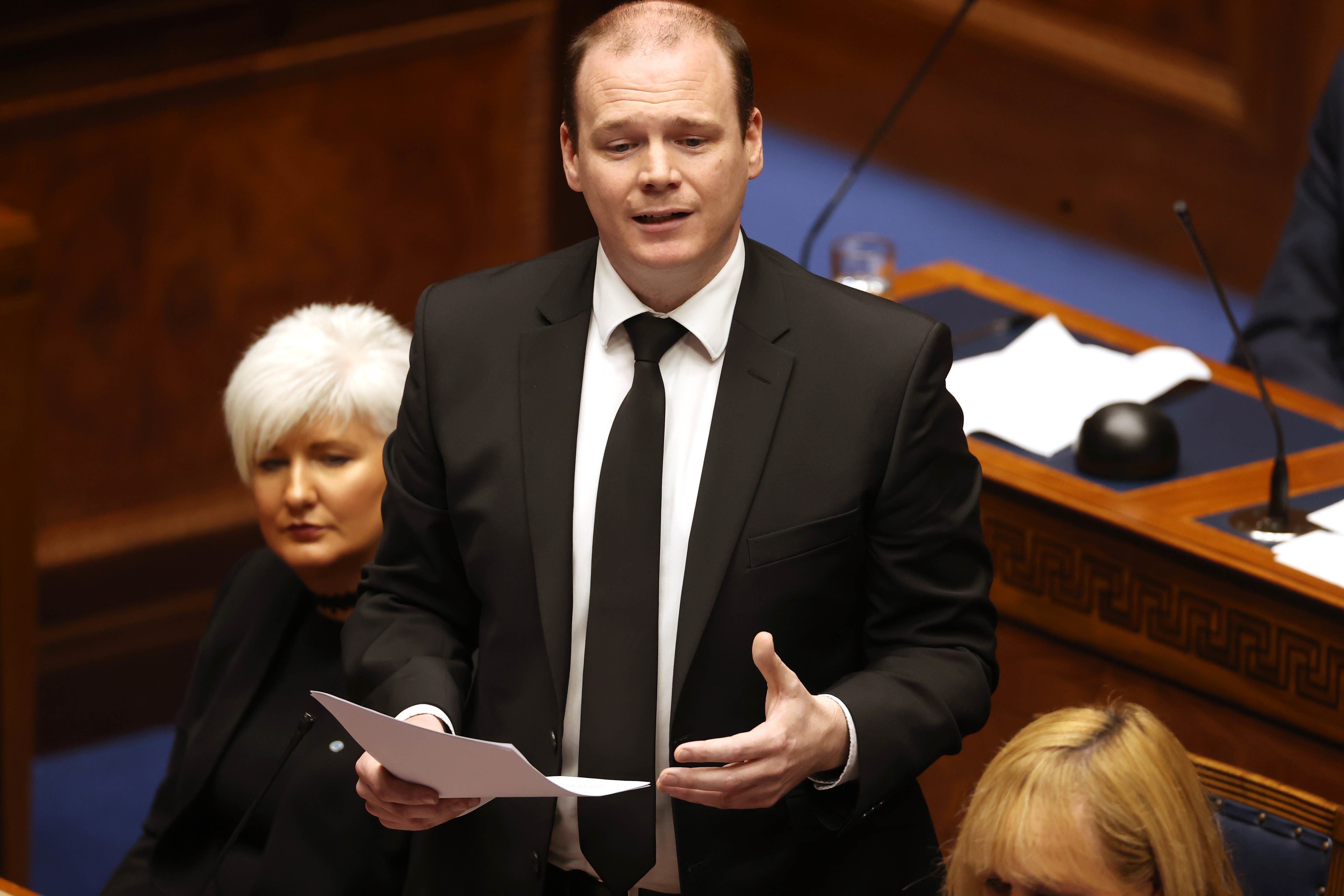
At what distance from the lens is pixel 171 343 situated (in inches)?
169

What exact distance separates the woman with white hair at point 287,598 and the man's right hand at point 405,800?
60 cm

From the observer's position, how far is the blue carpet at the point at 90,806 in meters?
3.81

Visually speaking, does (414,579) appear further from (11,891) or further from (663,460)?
(11,891)

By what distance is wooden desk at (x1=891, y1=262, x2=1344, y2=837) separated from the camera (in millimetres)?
2654

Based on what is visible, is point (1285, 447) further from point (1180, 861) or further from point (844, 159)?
point (844, 159)

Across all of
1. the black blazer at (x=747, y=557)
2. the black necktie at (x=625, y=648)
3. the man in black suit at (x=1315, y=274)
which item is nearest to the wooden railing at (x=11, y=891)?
the black blazer at (x=747, y=557)

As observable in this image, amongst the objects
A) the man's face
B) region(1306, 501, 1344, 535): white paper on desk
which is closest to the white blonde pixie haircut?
the man's face

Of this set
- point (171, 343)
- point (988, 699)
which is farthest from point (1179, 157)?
point (988, 699)

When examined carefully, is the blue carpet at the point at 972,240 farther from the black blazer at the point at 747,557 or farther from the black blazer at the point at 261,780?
the black blazer at the point at 747,557

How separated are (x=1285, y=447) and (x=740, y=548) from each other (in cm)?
157

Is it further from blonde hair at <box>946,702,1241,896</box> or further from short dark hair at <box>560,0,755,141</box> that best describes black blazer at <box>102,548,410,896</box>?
short dark hair at <box>560,0,755,141</box>

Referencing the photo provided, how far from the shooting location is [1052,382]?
3326 mm

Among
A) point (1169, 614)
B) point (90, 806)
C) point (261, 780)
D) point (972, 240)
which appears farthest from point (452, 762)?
point (972, 240)

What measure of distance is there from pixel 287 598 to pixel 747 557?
1.02m
